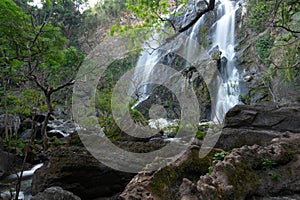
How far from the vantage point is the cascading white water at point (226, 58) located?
15.2 meters

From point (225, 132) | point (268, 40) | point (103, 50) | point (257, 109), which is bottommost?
point (225, 132)

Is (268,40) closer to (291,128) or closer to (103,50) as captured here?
(291,128)

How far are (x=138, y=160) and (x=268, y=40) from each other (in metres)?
11.4

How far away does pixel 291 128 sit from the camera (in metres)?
7.02

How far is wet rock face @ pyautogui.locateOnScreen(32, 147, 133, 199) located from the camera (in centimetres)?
453

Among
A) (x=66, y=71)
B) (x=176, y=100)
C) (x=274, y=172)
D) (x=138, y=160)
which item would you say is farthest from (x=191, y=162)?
(x=66, y=71)

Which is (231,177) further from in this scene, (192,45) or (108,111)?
(192,45)

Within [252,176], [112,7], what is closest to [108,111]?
[252,176]

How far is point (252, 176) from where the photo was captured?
2.77 m

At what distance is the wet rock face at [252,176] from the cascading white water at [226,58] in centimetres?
984

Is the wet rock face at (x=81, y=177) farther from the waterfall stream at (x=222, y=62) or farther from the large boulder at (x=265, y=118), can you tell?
the waterfall stream at (x=222, y=62)

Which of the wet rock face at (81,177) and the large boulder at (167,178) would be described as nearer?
the large boulder at (167,178)

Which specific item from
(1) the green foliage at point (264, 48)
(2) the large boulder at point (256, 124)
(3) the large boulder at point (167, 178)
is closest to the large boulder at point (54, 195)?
(3) the large boulder at point (167, 178)

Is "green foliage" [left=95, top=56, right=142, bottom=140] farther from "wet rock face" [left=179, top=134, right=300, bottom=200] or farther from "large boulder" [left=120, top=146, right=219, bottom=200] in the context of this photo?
"wet rock face" [left=179, top=134, right=300, bottom=200]
